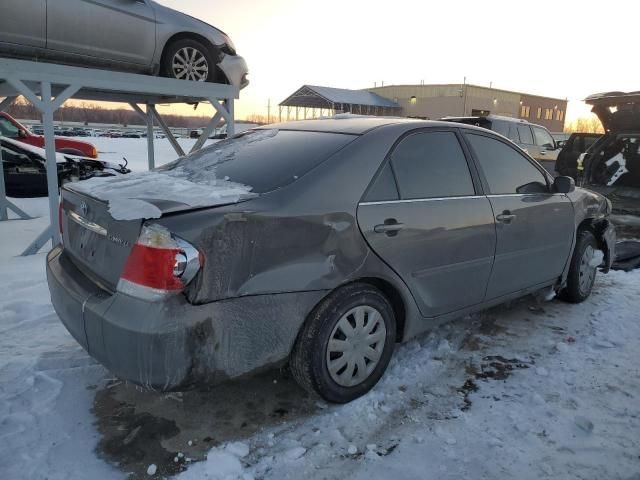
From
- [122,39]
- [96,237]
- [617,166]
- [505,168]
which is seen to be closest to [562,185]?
[505,168]

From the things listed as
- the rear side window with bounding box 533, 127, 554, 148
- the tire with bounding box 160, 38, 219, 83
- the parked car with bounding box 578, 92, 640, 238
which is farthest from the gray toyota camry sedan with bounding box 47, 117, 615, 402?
the rear side window with bounding box 533, 127, 554, 148

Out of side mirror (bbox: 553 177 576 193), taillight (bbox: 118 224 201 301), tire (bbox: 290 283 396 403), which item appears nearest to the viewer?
taillight (bbox: 118 224 201 301)

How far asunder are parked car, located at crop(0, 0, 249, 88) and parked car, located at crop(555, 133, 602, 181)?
7.64 metres

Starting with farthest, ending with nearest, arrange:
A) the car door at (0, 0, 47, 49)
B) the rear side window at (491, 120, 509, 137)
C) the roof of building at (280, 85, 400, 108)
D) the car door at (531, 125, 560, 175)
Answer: the roof of building at (280, 85, 400, 108) < the car door at (531, 125, 560, 175) < the rear side window at (491, 120, 509, 137) < the car door at (0, 0, 47, 49)

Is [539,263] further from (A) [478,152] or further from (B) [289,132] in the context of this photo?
(B) [289,132]

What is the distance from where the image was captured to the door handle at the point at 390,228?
2.71m

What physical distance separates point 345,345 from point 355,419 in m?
0.40

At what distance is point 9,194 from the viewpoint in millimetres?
9398

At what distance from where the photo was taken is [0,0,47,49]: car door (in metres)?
5.18

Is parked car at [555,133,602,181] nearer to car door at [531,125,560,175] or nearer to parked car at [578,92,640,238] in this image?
car door at [531,125,560,175]

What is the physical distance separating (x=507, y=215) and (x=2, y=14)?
5.41 meters

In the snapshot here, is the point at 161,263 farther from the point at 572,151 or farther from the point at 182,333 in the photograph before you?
the point at 572,151

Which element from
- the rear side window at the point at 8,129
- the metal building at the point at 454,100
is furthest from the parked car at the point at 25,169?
the metal building at the point at 454,100

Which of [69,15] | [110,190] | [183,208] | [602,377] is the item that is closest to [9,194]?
[69,15]
